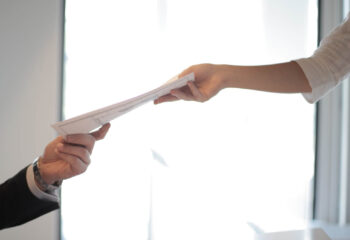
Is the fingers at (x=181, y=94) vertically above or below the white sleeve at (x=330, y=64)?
below

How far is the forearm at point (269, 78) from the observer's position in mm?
959

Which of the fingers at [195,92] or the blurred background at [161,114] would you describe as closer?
the fingers at [195,92]

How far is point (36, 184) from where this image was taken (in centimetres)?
86

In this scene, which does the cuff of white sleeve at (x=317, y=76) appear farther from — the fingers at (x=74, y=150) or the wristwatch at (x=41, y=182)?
the wristwatch at (x=41, y=182)

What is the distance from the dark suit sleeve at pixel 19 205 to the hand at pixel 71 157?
0.06m

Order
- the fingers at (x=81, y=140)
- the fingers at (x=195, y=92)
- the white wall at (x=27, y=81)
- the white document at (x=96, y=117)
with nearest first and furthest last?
the white document at (x=96, y=117) < the fingers at (x=81, y=140) < the fingers at (x=195, y=92) < the white wall at (x=27, y=81)

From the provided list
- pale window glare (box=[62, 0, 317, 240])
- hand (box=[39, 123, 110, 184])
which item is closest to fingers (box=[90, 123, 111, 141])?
hand (box=[39, 123, 110, 184])

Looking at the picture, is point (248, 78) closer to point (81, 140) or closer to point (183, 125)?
point (81, 140)

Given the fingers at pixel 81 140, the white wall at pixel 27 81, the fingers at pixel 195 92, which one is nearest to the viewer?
the fingers at pixel 81 140

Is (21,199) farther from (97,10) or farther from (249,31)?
(249,31)

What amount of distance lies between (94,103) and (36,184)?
44.2 inches

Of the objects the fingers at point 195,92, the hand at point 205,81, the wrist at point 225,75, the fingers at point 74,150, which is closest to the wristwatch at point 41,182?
the fingers at point 74,150

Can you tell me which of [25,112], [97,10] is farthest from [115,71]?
[25,112]

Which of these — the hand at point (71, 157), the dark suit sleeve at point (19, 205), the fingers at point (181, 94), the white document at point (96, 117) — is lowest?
the dark suit sleeve at point (19, 205)
